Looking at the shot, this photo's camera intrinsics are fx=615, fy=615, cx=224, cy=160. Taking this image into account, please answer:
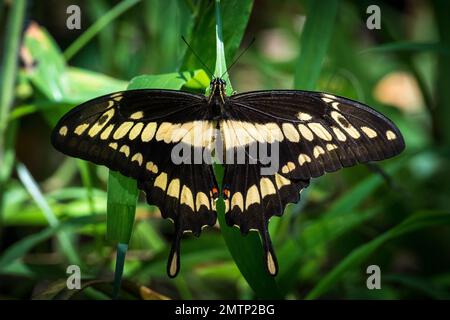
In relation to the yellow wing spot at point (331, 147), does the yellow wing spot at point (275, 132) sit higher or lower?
higher

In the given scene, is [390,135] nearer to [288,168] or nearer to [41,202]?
[288,168]

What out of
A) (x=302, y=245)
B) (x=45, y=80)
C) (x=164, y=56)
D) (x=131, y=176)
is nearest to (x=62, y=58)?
(x=45, y=80)

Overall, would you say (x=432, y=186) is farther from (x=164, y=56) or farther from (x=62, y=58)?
(x=62, y=58)

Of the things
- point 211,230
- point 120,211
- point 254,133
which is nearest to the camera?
point 120,211

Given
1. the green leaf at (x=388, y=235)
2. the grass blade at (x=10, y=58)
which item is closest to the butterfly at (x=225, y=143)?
the green leaf at (x=388, y=235)

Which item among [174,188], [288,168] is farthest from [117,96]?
[288,168]

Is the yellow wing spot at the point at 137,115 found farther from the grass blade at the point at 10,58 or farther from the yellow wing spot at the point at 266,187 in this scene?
the grass blade at the point at 10,58
